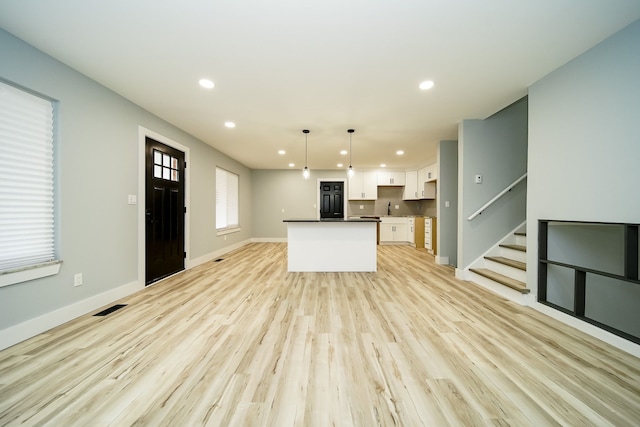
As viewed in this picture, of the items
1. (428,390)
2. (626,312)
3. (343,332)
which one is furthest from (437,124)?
(428,390)

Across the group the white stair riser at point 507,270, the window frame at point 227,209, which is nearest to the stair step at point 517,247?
the white stair riser at point 507,270

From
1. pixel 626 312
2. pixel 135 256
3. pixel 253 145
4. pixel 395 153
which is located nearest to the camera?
pixel 626 312

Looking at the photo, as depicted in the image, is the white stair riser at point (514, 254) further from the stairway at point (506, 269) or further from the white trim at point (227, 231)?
the white trim at point (227, 231)

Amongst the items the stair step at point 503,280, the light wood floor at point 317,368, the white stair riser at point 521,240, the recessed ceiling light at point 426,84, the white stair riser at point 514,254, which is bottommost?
the light wood floor at point 317,368

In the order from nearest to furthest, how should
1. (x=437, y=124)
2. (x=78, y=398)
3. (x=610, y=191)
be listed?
(x=78, y=398), (x=610, y=191), (x=437, y=124)

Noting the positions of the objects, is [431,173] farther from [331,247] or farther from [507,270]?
[331,247]

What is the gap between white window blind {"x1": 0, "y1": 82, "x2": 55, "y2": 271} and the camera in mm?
2091

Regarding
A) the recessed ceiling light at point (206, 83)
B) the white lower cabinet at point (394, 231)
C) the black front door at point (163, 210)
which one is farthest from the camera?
the white lower cabinet at point (394, 231)

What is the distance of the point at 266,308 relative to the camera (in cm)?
284

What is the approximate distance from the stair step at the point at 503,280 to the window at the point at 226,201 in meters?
5.54

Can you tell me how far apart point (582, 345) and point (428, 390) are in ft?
5.28

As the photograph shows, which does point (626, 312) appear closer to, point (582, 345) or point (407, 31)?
point (582, 345)

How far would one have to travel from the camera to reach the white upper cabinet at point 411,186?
26.2 feet

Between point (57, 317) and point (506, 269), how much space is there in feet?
17.7
